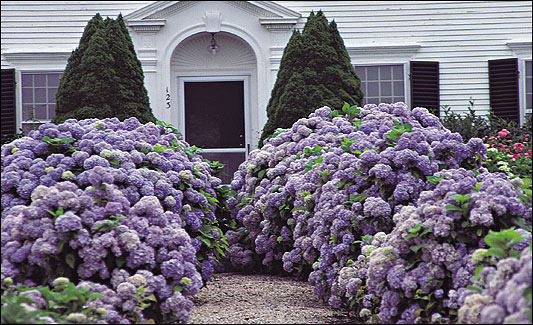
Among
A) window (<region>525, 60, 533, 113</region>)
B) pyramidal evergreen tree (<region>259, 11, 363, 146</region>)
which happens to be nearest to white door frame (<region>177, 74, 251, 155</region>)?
pyramidal evergreen tree (<region>259, 11, 363, 146</region>)

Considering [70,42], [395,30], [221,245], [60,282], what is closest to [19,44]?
[70,42]

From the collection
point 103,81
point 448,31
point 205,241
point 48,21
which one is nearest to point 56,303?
point 205,241

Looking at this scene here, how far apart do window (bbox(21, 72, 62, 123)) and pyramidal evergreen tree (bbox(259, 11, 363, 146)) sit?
3872 millimetres

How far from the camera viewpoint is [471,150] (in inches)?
212

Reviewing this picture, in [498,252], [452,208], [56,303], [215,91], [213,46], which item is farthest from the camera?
[215,91]

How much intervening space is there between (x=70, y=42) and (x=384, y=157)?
26.7ft

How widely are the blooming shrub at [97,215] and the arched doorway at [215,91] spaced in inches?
253

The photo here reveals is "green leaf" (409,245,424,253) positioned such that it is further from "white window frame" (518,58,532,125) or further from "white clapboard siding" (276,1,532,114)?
"white window frame" (518,58,532,125)

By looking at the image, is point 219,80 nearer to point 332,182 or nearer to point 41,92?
point 41,92

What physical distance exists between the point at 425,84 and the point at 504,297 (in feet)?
29.9

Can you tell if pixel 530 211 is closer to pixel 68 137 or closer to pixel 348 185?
pixel 348 185

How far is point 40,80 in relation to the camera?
11742mm

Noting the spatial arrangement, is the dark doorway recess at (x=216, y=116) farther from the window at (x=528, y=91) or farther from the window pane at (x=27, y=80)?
the window at (x=528, y=91)

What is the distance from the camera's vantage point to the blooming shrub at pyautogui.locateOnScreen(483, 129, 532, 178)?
6.21m
